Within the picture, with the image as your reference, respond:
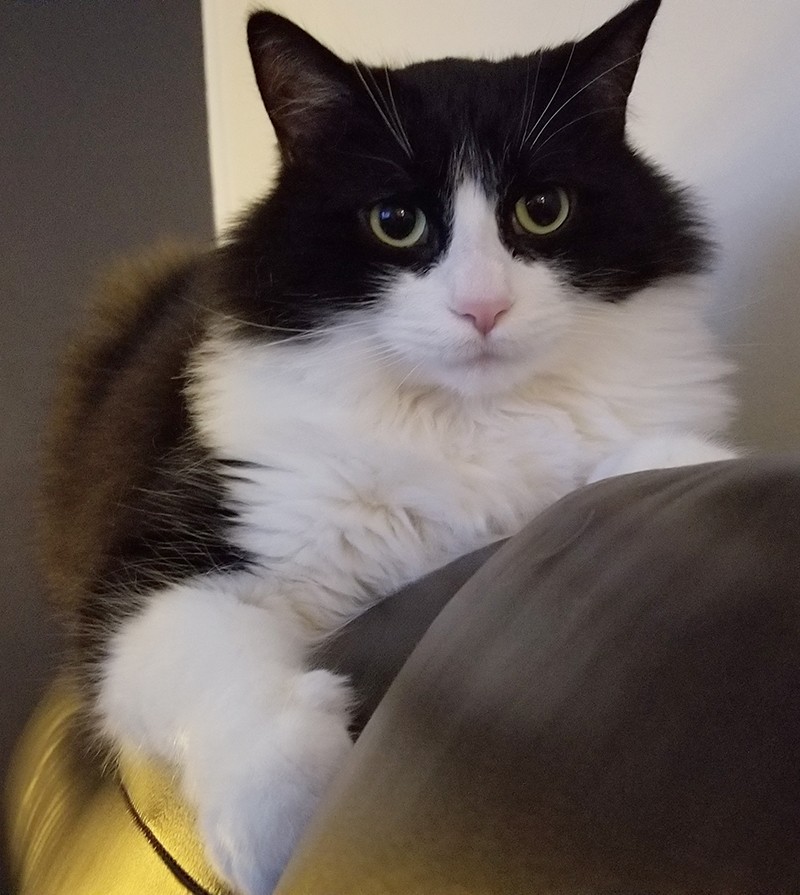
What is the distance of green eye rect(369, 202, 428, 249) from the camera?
0.85m

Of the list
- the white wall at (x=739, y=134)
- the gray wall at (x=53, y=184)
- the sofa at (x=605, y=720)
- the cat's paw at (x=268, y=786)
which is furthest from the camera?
the gray wall at (x=53, y=184)

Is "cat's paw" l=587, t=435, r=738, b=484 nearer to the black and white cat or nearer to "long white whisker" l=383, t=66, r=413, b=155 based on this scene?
the black and white cat

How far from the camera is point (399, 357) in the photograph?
2.82 feet

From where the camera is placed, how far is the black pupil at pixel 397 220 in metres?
0.86

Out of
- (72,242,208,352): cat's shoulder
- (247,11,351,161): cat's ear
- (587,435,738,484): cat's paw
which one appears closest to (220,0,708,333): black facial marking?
(247,11,351,161): cat's ear

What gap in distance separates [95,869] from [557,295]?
0.71 m

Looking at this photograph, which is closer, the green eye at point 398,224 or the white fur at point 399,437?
the white fur at point 399,437

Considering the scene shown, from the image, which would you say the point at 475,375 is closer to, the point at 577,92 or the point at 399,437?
the point at 399,437

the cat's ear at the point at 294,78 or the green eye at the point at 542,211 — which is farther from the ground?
the cat's ear at the point at 294,78

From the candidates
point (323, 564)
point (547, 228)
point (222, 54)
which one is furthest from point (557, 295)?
point (222, 54)

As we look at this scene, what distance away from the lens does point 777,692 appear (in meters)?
0.39

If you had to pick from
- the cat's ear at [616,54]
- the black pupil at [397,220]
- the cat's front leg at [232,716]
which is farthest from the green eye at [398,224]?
the cat's front leg at [232,716]

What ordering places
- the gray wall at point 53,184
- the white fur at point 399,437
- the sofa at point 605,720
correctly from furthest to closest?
the gray wall at point 53,184 → the white fur at point 399,437 → the sofa at point 605,720

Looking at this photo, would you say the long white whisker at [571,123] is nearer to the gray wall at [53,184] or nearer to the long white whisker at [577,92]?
the long white whisker at [577,92]
